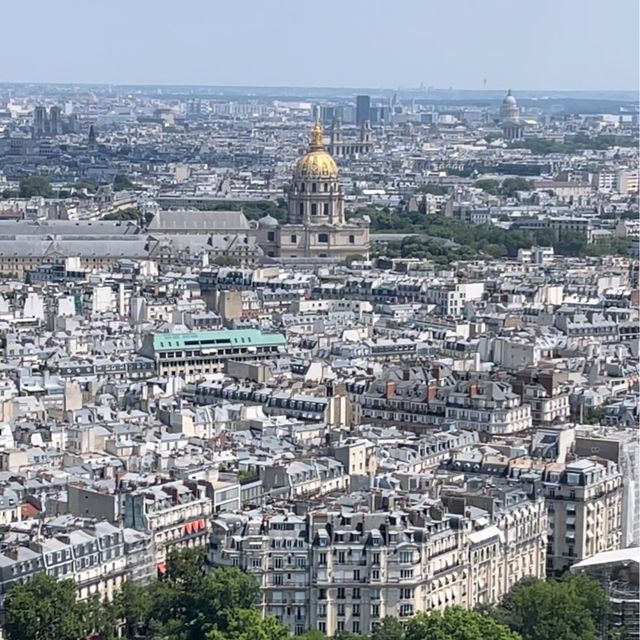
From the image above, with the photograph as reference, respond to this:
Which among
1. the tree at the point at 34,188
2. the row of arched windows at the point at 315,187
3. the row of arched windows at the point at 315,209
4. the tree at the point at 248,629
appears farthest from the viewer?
the tree at the point at 34,188

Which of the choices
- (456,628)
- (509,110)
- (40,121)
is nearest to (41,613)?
(456,628)

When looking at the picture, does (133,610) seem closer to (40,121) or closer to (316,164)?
(316,164)

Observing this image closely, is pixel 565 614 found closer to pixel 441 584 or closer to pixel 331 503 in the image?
pixel 441 584

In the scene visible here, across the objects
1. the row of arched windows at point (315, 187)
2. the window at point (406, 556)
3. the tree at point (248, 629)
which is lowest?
the row of arched windows at point (315, 187)

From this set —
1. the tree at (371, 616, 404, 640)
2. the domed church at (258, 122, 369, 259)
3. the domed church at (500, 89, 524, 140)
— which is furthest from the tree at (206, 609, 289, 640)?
the domed church at (500, 89, 524, 140)

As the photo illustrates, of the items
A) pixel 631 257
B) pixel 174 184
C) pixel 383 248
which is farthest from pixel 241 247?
pixel 174 184

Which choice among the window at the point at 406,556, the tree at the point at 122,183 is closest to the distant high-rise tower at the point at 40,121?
the tree at the point at 122,183

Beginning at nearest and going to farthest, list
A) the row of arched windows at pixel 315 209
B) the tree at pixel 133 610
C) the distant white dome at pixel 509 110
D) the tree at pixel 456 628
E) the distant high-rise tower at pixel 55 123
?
the tree at pixel 456 628
the tree at pixel 133 610
the row of arched windows at pixel 315 209
the distant high-rise tower at pixel 55 123
the distant white dome at pixel 509 110

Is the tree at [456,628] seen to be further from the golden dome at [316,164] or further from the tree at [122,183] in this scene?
the tree at [122,183]
